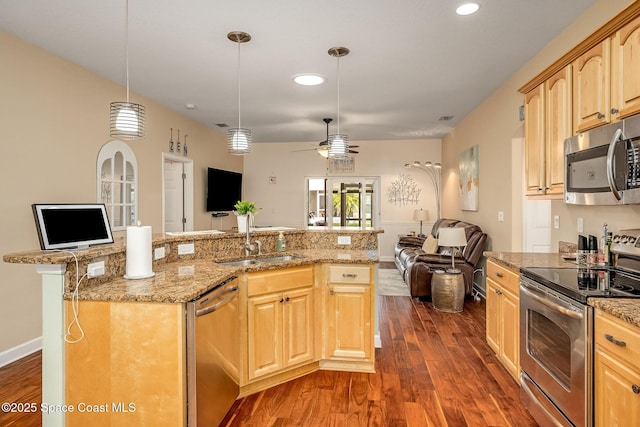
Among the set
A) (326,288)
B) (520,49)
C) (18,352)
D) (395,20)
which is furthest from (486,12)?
(18,352)

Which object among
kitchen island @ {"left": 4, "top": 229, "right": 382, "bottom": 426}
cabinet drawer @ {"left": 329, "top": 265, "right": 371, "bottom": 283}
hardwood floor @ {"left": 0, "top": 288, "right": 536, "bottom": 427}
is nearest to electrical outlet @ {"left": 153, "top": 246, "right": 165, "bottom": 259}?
kitchen island @ {"left": 4, "top": 229, "right": 382, "bottom": 426}

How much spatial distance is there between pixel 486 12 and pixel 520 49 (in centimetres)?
94

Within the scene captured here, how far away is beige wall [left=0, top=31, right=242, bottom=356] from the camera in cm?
303

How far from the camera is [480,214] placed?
5.41 metres

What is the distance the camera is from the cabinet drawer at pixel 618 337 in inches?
54.5

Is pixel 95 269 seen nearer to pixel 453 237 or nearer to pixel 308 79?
pixel 308 79

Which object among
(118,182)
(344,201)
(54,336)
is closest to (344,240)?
(54,336)

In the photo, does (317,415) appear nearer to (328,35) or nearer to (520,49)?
(328,35)

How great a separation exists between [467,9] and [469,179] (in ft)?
11.5

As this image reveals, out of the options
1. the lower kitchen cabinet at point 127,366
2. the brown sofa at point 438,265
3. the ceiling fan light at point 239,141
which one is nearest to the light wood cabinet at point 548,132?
the brown sofa at point 438,265

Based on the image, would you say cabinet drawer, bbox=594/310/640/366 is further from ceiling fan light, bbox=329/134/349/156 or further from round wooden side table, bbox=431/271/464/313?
round wooden side table, bbox=431/271/464/313

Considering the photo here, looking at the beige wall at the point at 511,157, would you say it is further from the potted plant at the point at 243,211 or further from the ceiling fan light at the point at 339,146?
the potted plant at the point at 243,211

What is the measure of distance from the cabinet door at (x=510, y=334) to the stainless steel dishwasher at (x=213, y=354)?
1.86 metres

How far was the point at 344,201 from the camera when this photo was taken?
841cm
